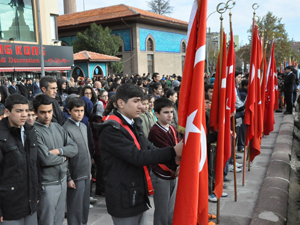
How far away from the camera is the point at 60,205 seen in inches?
129

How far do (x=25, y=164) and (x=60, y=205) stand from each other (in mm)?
760

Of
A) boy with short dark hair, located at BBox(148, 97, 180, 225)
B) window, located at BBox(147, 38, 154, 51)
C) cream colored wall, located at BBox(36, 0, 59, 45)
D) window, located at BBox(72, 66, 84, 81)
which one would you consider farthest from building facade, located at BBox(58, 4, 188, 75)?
boy with short dark hair, located at BBox(148, 97, 180, 225)

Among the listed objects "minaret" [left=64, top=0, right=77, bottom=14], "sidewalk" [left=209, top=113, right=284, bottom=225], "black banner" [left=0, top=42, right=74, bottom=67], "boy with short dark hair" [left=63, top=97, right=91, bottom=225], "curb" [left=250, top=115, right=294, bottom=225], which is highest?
"minaret" [left=64, top=0, right=77, bottom=14]

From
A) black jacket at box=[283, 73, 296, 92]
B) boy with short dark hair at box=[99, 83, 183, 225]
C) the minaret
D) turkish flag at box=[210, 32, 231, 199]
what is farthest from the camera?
the minaret

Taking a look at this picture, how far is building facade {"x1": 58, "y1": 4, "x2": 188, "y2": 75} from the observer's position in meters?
30.3

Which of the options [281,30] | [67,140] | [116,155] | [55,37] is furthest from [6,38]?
[281,30]

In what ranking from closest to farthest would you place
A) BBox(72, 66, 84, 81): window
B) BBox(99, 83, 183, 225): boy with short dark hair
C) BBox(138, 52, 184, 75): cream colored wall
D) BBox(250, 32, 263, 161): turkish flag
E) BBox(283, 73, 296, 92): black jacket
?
BBox(99, 83, 183, 225): boy with short dark hair
BBox(250, 32, 263, 161): turkish flag
BBox(283, 73, 296, 92): black jacket
BBox(72, 66, 84, 81): window
BBox(138, 52, 184, 75): cream colored wall

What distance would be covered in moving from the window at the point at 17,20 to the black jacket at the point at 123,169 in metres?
18.3

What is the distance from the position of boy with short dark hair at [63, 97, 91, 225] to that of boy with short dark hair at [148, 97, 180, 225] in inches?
36.2

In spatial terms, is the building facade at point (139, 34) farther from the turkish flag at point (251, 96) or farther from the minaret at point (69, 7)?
the turkish flag at point (251, 96)

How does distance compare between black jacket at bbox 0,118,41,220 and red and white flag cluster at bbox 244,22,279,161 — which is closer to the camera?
black jacket at bbox 0,118,41,220

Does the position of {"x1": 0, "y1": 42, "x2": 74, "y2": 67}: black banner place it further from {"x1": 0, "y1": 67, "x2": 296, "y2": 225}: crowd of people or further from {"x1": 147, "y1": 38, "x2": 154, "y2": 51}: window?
{"x1": 0, "y1": 67, "x2": 296, "y2": 225}: crowd of people

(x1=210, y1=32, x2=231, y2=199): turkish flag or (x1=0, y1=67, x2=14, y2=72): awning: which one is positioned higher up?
(x1=0, y1=67, x2=14, y2=72): awning

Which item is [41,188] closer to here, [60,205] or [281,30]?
[60,205]
